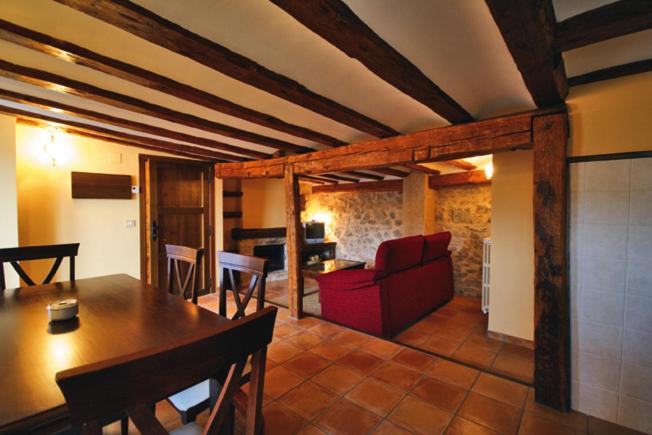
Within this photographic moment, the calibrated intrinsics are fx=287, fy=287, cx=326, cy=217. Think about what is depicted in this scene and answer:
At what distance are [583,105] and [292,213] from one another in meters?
2.72

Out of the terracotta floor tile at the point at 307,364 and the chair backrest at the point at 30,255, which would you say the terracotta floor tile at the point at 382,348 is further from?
the chair backrest at the point at 30,255

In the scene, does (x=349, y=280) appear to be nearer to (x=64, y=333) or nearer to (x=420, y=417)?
(x=420, y=417)

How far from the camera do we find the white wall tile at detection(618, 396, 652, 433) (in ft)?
5.43

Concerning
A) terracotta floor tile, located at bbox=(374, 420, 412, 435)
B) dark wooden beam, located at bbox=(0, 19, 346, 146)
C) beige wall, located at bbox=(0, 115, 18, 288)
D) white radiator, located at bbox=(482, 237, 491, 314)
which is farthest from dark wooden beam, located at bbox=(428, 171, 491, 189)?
beige wall, located at bbox=(0, 115, 18, 288)

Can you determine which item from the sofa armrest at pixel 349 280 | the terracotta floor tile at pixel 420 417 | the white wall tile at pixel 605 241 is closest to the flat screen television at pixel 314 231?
the sofa armrest at pixel 349 280

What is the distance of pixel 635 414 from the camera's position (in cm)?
169

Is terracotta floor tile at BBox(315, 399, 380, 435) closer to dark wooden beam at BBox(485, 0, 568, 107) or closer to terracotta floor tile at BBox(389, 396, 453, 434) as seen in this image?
terracotta floor tile at BBox(389, 396, 453, 434)

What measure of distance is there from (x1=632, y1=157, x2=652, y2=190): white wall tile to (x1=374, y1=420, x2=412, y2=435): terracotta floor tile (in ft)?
6.41

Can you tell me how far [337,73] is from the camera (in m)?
1.72

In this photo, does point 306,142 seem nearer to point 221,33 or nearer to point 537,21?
point 221,33

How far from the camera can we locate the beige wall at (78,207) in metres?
2.98

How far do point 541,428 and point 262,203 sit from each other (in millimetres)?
4846

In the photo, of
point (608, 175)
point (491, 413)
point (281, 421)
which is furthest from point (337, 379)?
point (608, 175)

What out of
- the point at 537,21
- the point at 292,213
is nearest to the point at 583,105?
the point at 537,21
